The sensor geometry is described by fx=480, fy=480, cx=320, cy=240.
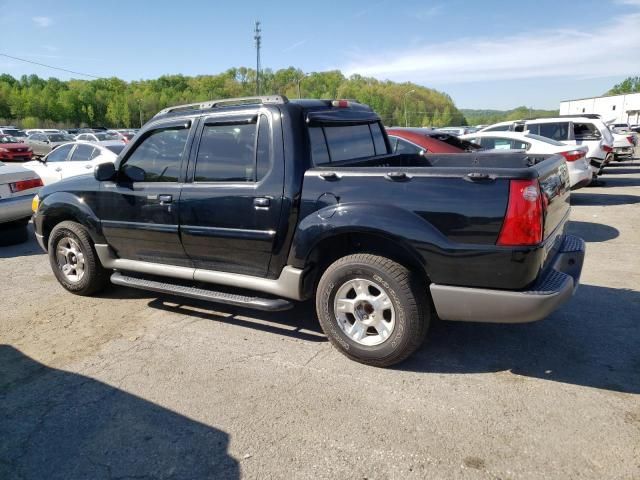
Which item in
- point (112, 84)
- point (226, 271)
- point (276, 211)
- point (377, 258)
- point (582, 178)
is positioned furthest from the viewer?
point (112, 84)

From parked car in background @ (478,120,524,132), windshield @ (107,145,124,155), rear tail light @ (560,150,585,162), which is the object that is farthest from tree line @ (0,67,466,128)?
rear tail light @ (560,150,585,162)

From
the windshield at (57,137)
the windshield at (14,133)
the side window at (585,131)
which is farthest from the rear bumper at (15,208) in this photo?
the windshield at (14,133)

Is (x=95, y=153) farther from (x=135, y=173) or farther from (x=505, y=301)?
(x=505, y=301)

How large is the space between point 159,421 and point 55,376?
1.15m

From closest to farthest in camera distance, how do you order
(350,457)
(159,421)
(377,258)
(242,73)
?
(350,457) → (159,421) → (377,258) → (242,73)

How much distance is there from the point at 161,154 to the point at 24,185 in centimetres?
483

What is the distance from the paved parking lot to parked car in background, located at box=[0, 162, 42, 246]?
11.4ft

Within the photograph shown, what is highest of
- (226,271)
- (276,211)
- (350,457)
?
(276,211)

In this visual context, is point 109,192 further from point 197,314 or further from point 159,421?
point 159,421

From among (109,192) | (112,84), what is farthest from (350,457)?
(112,84)

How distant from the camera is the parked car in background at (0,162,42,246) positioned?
7562mm

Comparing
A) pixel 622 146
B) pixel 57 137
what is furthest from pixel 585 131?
pixel 57 137

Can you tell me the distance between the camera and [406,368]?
11.5 ft

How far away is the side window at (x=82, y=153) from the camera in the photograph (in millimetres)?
11008
